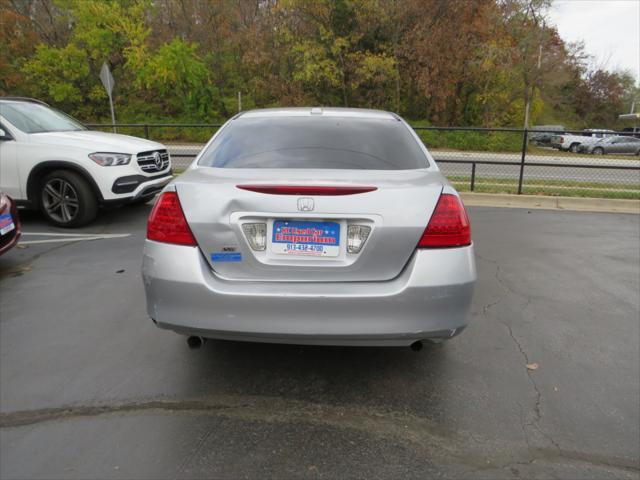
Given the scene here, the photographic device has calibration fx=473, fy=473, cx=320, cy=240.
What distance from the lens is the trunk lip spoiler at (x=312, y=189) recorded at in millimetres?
2393

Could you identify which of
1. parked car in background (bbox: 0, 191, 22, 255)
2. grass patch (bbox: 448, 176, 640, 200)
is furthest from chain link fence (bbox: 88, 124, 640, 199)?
parked car in background (bbox: 0, 191, 22, 255)

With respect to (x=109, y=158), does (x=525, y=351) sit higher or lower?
lower

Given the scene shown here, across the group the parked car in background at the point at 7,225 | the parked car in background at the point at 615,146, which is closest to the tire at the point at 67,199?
the parked car in background at the point at 7,225

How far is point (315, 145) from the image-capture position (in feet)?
10.0

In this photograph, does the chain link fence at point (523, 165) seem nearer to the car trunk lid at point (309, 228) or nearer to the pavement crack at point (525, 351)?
the pavement crack at point (525, 351)

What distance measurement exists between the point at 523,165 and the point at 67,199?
807cm

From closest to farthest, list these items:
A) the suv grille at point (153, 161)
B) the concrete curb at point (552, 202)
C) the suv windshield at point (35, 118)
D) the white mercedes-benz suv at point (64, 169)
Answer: the white mercedes-benz suv at point (64, 169) → the suv windshield at point (35, 118) → the suv grille at point (153, 161) → the concrete curb at point (552, 202)

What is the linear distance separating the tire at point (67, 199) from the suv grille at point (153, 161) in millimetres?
794

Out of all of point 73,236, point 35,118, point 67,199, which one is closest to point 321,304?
point 73,236

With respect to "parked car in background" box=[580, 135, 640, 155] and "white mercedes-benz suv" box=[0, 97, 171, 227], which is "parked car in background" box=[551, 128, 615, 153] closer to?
"parked car in background" box=[580, 135, 640, 155]

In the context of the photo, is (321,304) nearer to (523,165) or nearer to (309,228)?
(309,228)

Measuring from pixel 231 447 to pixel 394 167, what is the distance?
5.86ft

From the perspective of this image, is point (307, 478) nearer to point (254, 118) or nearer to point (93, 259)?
point (254, 118)

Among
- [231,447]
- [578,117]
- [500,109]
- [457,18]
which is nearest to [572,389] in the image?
[231,447]
